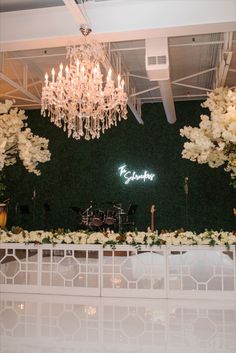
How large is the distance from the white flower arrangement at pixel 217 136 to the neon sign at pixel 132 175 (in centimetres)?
715

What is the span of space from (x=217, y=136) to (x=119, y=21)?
2.40 meters

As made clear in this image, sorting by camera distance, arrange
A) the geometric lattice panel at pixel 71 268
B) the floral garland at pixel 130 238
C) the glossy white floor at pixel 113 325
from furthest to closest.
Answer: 1. the geometric lattice panel at pixel 71 268
2. the floral garland at pixel 130 238
3. the glossy white floor at pixel 113 325

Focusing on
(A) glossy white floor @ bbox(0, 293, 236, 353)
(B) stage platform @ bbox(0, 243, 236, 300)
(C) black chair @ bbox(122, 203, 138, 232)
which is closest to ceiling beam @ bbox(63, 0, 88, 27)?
(B) stage platform @ bbox(0, 243, 236, 300)

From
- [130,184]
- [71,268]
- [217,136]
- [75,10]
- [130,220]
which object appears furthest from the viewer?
[130,184]

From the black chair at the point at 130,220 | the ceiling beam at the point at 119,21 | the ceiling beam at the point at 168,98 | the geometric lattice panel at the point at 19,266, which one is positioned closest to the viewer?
the ceiling beam at the point at 119,21

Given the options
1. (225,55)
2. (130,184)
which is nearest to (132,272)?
(225,55)

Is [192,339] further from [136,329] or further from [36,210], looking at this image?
[36,210]

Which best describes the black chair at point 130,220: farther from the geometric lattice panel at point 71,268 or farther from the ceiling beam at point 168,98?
the geometric lattice panel at point 71,268

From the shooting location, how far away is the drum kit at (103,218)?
42.7 ft

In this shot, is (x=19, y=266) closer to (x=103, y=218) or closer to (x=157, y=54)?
(x=157, y=54)

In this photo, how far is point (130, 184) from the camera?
45.7 feet

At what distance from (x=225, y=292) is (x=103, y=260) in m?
1.95

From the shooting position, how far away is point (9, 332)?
448 cm

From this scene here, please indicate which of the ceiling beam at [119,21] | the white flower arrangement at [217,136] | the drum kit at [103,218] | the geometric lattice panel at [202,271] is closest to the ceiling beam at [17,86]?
the ceiling beam at [119,21]
